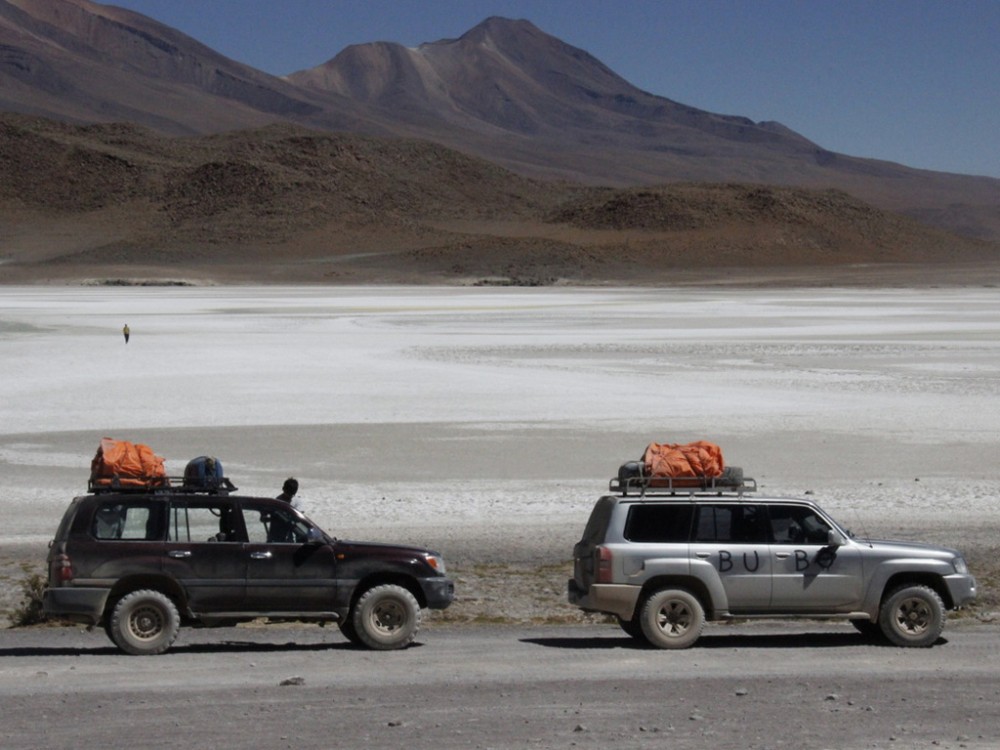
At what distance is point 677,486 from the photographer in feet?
36.1

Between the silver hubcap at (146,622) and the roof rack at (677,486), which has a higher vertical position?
the roof rack at (677,486)

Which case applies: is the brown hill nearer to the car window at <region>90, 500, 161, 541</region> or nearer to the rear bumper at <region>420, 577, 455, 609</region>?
the rear bumper at <region>420, 577, 455, 609</region>

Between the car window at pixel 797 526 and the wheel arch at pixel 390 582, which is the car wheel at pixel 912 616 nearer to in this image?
the car window at pixel 797 526

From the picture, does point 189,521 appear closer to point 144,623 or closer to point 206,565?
point 206,565

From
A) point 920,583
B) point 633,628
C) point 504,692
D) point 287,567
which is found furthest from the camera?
point 633,628

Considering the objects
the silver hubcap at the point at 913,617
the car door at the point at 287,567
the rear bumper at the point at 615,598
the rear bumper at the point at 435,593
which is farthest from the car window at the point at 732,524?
the car door at the point at 287,567

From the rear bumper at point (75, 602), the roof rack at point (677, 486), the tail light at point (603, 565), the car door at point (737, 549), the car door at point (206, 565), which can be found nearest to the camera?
the rear bumper at point (75, 602)

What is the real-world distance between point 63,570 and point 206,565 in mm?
860

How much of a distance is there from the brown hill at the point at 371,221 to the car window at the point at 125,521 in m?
101

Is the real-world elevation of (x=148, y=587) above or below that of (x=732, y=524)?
below

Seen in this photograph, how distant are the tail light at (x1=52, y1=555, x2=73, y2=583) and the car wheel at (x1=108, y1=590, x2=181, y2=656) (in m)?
0.35

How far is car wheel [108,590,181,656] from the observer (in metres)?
10.1

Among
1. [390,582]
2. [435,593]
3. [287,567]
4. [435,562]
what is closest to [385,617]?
[390,582]

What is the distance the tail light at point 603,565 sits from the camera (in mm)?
10352
